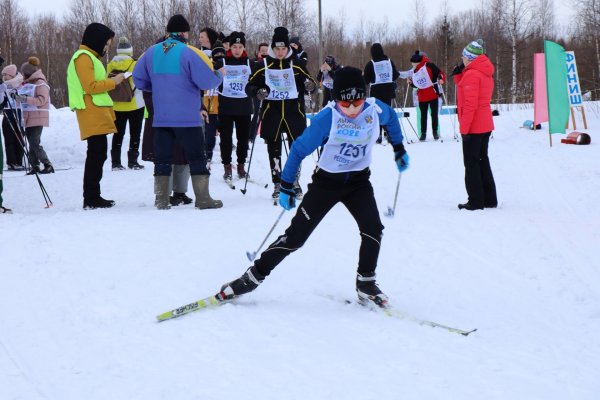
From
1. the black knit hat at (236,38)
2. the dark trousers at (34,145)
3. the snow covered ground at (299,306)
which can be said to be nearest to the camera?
the snow covered ground at (299,306)

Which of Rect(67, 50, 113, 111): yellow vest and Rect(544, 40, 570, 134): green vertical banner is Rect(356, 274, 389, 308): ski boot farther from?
Rect(544, 40, 570, 134): green vertical banner

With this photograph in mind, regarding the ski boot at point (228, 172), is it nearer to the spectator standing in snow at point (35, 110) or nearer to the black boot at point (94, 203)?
the black boot at point (94, 203)

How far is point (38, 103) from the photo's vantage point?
10766 mm

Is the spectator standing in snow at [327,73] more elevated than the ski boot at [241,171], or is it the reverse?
the spectator standing in snow at [327,73]

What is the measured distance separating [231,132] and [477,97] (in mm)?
3356

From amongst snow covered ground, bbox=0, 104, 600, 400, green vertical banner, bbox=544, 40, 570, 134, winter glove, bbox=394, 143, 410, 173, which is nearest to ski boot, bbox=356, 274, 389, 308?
snow covered ground, bbox=0, 104, 600, 400

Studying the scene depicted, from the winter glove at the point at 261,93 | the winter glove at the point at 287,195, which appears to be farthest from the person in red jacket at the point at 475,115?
the winter glove at the point at 287,195

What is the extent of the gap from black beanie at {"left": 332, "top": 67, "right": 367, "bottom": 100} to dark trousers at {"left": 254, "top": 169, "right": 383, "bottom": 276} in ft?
1.62

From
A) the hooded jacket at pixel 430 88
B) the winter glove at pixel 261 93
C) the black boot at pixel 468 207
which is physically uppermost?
the hooded jacket at pixel 430 88

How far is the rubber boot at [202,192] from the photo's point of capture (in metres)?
6.94

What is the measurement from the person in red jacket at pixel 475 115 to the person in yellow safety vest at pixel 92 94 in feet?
12.3

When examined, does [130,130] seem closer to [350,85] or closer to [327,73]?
[327,73]

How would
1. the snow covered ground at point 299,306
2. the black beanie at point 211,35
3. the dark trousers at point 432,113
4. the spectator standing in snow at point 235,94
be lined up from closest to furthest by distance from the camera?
1. the snow covered ground at point 299,306
2. the spectator standing in snow at point 235,94
3. the black beanie at point 211,35
4. the dark trousers at point 432,113

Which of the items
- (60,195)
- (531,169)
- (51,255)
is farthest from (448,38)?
(51,255)
